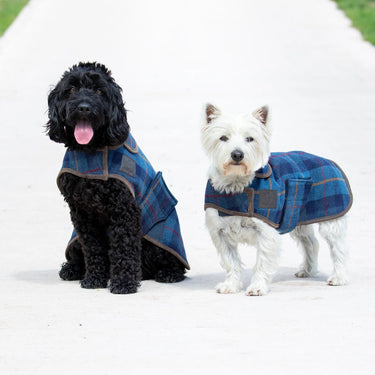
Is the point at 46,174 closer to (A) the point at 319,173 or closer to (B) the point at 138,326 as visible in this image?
(A) the point at 319,173

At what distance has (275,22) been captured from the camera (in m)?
22.7

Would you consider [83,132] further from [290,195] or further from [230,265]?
[290,195]

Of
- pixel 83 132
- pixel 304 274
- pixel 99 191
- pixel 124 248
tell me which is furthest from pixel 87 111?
pixel 304 274

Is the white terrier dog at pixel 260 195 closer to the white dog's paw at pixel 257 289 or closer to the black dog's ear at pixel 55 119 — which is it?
the white dog's paw at pixel 257 289

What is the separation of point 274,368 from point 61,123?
265 cm

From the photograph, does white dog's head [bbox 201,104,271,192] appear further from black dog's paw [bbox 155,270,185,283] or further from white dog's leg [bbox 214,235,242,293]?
black dog's paw [bbox 155,270,185,283]

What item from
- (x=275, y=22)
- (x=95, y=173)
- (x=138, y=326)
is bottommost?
(x=138, y=326)

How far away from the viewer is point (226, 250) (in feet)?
21.2

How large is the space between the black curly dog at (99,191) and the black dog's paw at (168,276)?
27 cm

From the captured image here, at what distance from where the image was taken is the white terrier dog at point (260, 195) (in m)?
6.20

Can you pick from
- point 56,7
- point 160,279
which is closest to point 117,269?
point 160,279

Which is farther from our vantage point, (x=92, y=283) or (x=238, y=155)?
(x=92, y=283)

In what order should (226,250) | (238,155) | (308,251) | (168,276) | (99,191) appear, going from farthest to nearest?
(308,251) < (168,276) < (226,250) < (99,191) < (238,155)

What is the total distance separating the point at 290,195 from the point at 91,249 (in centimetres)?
154
